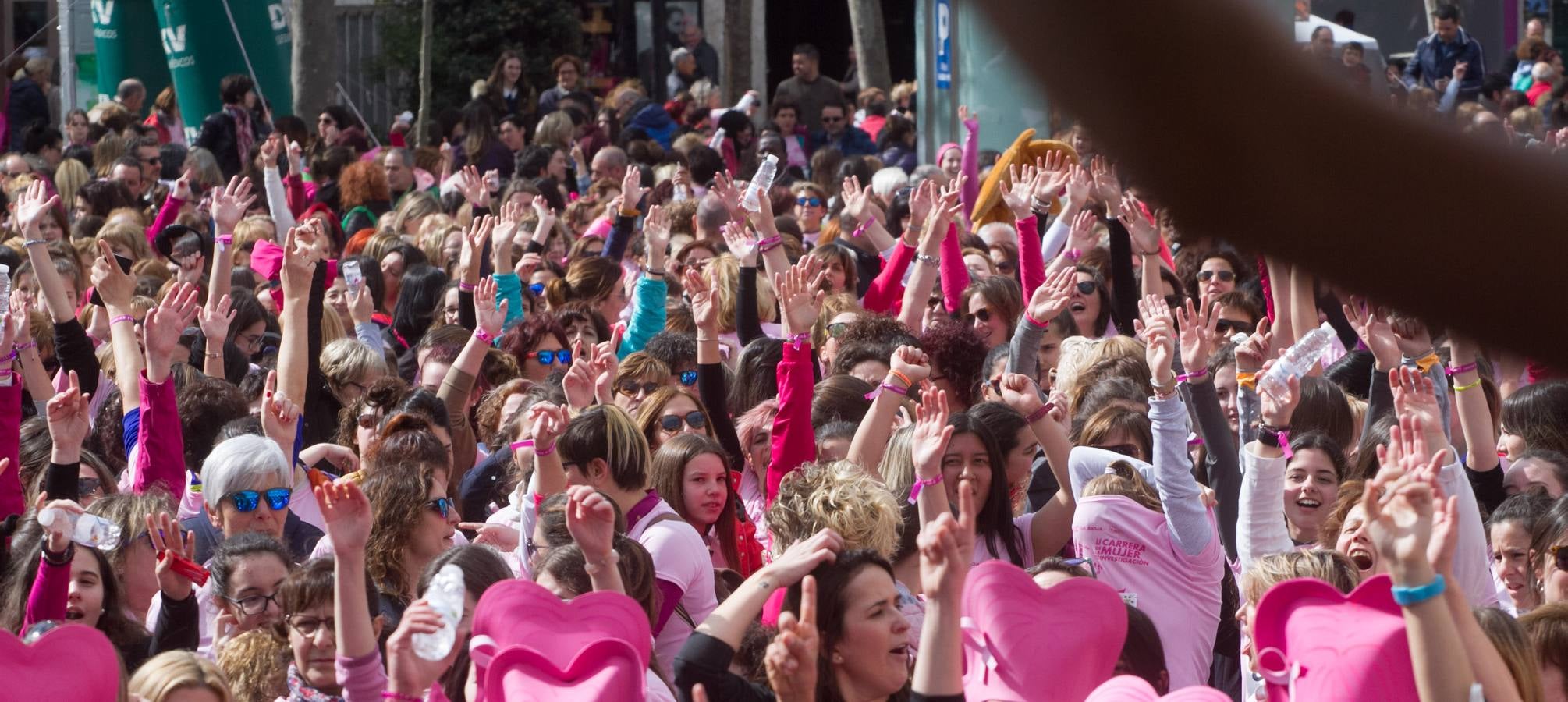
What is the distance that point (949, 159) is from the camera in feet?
44.8

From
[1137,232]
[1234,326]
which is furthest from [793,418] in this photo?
[1234,326]

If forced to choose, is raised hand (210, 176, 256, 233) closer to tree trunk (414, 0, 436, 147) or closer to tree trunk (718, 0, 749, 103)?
tree trunk (414, 0, 436, 147)

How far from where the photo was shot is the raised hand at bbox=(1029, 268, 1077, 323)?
6781mm

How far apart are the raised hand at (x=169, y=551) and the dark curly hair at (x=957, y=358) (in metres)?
3.28

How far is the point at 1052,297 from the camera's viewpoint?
6809 millimetres

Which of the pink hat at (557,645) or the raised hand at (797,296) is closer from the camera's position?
the pink hat at (557,645)

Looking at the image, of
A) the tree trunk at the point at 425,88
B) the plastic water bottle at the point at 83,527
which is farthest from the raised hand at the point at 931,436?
the tree trunk at the point at 425,88

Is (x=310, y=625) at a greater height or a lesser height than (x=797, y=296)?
lesser

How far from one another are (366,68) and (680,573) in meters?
22.8

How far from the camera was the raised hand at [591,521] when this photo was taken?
394cm

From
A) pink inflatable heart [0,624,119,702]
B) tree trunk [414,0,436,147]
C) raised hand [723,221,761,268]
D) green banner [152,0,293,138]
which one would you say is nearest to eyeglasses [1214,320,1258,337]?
raised hand [723,221,761,268]

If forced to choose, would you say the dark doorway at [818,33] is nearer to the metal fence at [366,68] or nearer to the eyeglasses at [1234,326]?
the metal fence at [366,68]

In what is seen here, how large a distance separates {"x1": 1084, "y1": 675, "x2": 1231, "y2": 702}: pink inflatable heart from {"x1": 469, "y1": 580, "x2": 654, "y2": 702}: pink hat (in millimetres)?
895

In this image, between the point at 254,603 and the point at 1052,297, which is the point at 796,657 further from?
the point at 1052,297
